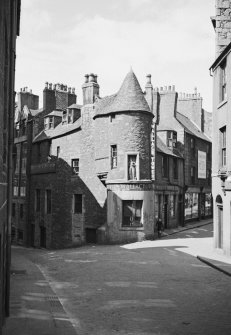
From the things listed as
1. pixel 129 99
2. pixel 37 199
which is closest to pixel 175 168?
pixel 129 99

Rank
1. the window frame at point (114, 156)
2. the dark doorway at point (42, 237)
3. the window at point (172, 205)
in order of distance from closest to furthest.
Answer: the window frame at point (114, 156) < the dark doorway at point (42, 237) < the window at point (172, 205)

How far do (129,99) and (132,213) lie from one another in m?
7.93

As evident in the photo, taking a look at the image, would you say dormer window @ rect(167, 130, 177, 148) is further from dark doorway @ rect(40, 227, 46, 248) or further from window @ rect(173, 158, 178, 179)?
dark doorway @ rect(40, 227, 46, 248)

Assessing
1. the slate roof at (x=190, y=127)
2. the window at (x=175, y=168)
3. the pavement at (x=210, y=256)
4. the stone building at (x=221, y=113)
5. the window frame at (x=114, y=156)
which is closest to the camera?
the pavement at (x=210, y=256)

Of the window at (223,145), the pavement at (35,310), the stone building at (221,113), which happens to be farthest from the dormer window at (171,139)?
the pavement at (35,310)

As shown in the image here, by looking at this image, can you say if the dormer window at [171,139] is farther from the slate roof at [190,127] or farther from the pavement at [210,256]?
the pavement at [210,256]

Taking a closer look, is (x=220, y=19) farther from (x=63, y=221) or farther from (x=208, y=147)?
(x=208, y=147)

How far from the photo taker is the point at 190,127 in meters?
42.2

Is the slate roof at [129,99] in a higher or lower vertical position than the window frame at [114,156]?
higher

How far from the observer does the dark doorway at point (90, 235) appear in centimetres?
2950

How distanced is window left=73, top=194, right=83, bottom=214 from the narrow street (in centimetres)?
971

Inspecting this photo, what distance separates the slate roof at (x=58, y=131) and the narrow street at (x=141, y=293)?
527 inches

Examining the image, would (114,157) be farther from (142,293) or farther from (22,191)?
(142,293)

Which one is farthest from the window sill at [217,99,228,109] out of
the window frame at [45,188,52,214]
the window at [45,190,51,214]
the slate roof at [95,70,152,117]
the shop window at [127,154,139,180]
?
the window at [45,190,51,214]
